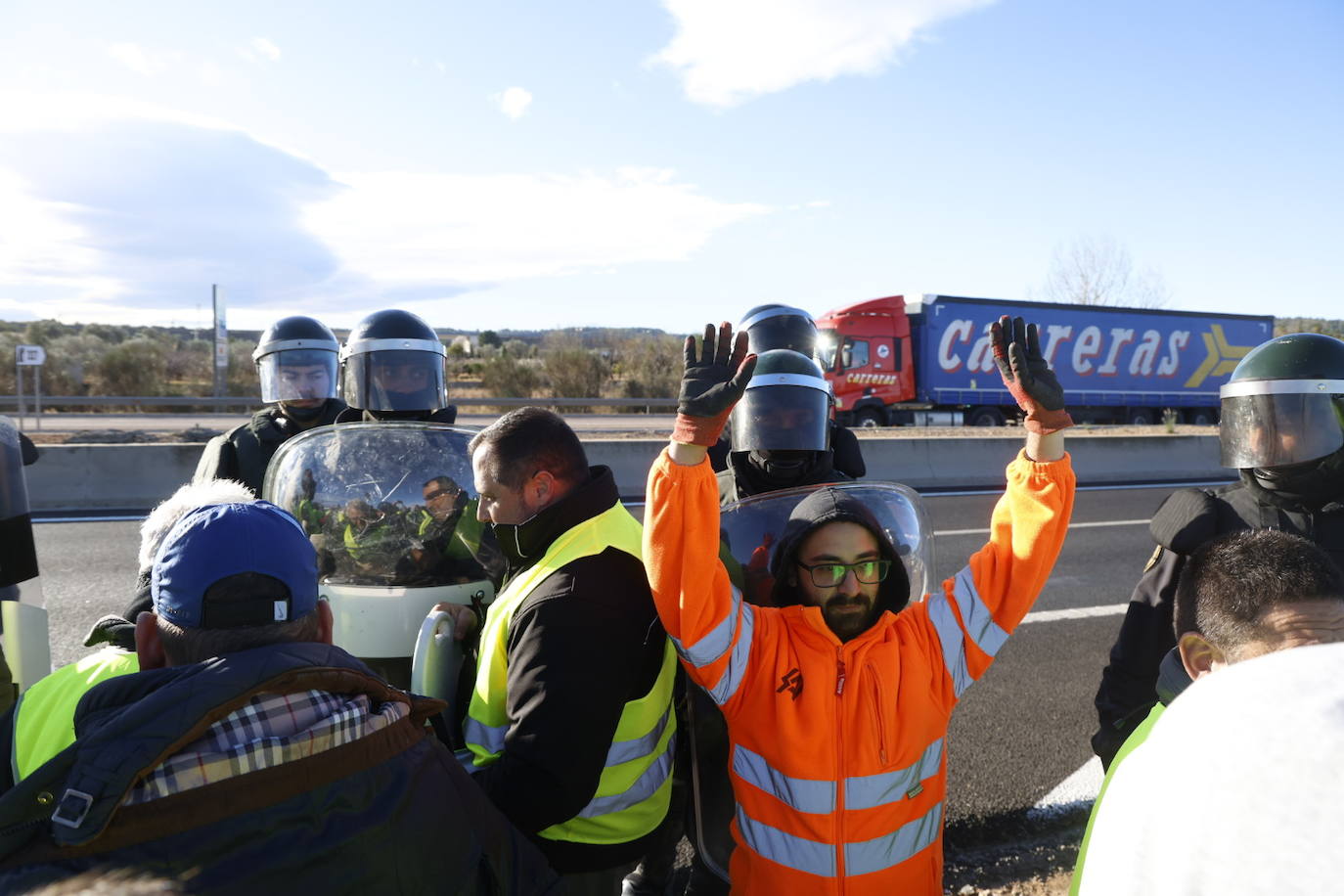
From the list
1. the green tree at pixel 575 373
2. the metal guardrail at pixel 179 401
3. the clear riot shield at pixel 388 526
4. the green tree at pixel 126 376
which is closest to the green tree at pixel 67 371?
the green tree at pixel 126 376

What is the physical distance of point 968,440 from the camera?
570 inches

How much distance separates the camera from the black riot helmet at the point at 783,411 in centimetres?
321

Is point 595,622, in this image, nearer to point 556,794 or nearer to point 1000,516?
point 556,794

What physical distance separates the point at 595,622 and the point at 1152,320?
29314mm

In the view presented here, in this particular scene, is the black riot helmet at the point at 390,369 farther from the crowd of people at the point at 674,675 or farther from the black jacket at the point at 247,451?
the crowd of people at the point at 674,675

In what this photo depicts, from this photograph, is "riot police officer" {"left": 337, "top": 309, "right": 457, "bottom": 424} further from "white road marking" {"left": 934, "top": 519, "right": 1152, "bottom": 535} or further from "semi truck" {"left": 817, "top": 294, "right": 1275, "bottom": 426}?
"semi truck" {"left": 817, "top": 294, "right": 1275, "bottom": 426}

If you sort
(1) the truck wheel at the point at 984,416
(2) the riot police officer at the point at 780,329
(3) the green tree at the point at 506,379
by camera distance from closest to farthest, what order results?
(2) the riot police officer at the point at 780,329 → (1) the truck wheel at the point at 984,416 → (3) the green tree at the point at 506,379

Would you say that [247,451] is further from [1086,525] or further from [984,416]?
[984,416]

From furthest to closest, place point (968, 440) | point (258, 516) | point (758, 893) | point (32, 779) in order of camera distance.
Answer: point (968, 440), point (758, 893), point (258, 516), point (32, 779)

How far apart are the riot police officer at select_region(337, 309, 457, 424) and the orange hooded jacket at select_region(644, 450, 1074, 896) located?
249cm

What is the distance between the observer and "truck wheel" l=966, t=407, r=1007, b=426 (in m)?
25.0

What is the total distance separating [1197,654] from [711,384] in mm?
1203

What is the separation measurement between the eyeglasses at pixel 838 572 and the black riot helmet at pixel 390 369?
2.52 meters

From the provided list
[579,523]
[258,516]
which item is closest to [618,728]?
[579,523]
